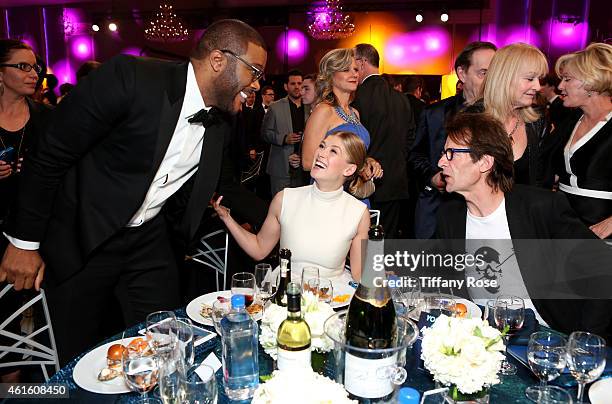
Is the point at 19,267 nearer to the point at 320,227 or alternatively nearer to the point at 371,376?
the point at 320,227

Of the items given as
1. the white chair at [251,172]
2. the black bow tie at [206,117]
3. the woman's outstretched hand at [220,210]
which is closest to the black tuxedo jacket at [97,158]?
the black bow tie at [206,117]

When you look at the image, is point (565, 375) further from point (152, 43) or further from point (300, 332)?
point (152, 43)

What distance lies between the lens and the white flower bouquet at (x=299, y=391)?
98 centimetres

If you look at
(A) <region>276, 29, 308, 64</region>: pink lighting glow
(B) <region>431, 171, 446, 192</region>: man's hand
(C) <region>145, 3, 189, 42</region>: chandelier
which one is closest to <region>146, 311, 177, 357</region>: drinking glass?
(B) <region>431, 171, 446, 192</region>: man's hand

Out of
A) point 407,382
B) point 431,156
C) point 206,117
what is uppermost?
point 206,117

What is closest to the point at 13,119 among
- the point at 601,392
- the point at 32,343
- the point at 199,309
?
the point at 32,343

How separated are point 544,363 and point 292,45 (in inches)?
452

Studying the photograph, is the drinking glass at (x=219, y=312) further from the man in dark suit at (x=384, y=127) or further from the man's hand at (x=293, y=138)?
the man's hand at (x=293, y=138)

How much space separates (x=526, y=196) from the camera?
218 centimetres

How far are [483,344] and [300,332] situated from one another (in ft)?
1.44

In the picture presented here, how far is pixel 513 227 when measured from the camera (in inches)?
84.7

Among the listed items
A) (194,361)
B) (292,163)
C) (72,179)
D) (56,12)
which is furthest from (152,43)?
(194,361)

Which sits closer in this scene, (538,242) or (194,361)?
(194,361)

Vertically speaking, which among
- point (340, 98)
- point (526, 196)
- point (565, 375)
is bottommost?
point (565, 375)
